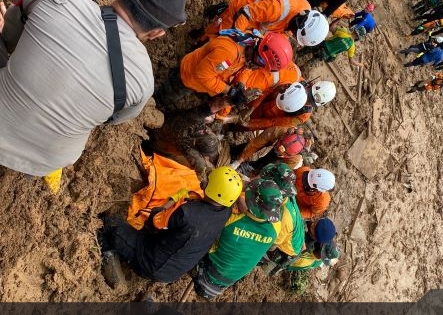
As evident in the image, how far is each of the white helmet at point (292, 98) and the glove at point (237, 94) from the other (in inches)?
28.4

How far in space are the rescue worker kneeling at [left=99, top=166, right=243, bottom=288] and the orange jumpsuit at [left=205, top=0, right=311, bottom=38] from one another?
7.73 feet

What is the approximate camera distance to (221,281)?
618cm

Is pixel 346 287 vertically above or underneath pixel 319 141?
underneath

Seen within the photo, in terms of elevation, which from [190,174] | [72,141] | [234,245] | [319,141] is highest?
[72,141]

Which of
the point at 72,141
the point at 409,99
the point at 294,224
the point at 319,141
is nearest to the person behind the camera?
the point at 72,141

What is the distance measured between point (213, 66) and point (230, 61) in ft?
0.78

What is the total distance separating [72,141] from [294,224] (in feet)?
12.6

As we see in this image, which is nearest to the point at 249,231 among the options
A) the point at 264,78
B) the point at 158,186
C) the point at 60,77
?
the point at 158,186

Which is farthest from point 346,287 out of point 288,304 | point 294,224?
point 294,224

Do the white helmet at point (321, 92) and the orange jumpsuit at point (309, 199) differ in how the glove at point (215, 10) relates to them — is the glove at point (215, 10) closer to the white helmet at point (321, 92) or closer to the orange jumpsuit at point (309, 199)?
the white helmet at point (321, 92)

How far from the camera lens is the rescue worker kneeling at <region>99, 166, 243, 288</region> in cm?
510

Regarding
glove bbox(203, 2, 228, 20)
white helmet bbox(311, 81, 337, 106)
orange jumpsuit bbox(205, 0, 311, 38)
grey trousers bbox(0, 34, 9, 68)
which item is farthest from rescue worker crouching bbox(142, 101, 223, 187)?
grey trousers bbox(0, 34, 9, 68)

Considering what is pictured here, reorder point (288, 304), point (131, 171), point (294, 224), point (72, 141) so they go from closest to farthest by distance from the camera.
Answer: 1. point (72, 141)
2. point (131, 171)
3. point (294, 224)
4. point (288, 304)

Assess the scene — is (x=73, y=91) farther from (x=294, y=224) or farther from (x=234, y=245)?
(x=294, y=224)
